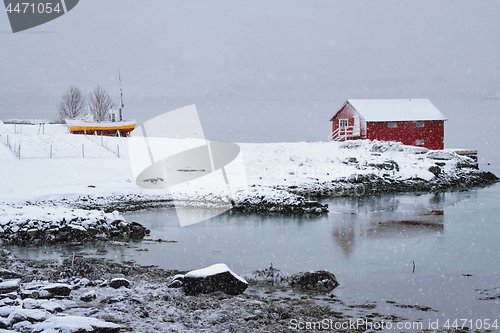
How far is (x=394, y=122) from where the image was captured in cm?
4131

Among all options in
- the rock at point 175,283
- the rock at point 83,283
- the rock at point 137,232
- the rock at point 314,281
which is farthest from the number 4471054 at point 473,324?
the rock at point 137,232

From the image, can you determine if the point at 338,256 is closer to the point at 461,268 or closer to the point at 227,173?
the point at 461,268

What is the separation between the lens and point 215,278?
334 inches

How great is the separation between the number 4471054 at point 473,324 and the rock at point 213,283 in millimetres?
3718

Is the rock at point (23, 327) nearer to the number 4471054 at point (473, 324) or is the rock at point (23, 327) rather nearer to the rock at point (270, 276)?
the rock at point (270, 276)

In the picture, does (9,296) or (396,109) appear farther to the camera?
(396,109)

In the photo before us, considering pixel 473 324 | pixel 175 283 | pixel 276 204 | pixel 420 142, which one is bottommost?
pixel 473 324

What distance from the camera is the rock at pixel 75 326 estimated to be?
5.77 metres

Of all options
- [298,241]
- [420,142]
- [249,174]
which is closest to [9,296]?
[298,241]

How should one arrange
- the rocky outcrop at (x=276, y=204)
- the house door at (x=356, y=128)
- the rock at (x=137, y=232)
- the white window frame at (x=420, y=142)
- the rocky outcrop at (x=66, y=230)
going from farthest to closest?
1. the white window frame at (x=420, y=142)
2. the house door at (x=356, y=128)
3. the rocky outcrop at (x=276, y=204)
4. the rock at (x=137, y=232)
5. the rocky outcrop at (x=66, y=230)

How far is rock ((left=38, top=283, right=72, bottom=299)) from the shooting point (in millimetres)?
7654

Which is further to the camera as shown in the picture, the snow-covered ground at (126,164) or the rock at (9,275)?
the snow-covered ground at (126,164)

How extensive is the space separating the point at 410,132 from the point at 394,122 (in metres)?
1.85

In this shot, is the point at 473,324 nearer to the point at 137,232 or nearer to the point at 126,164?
the point at 137,232
